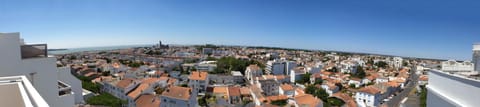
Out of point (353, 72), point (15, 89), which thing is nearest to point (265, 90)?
point (353, 72)

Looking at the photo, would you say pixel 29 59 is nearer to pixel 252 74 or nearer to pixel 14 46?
pixel 14 46

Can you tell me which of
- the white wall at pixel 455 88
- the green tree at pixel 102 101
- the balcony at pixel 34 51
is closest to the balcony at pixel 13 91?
the balcony at pixel 34 51

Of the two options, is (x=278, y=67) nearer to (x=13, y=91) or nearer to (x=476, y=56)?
(x=476, y=56)

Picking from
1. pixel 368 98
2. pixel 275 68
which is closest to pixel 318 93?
pixel 368 98

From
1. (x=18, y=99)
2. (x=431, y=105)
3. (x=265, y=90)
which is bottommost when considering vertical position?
(x=265, y=90)

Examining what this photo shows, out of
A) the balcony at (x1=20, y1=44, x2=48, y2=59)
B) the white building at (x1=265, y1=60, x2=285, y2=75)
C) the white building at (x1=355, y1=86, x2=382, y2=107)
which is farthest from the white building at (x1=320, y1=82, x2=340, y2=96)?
the balcony at (x1=20, y1=44, x2=48, y2=59)

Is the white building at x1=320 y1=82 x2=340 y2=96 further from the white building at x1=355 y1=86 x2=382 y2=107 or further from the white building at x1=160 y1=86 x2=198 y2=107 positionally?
the white building at x1=160 y1=86 x2=198 y2=107
